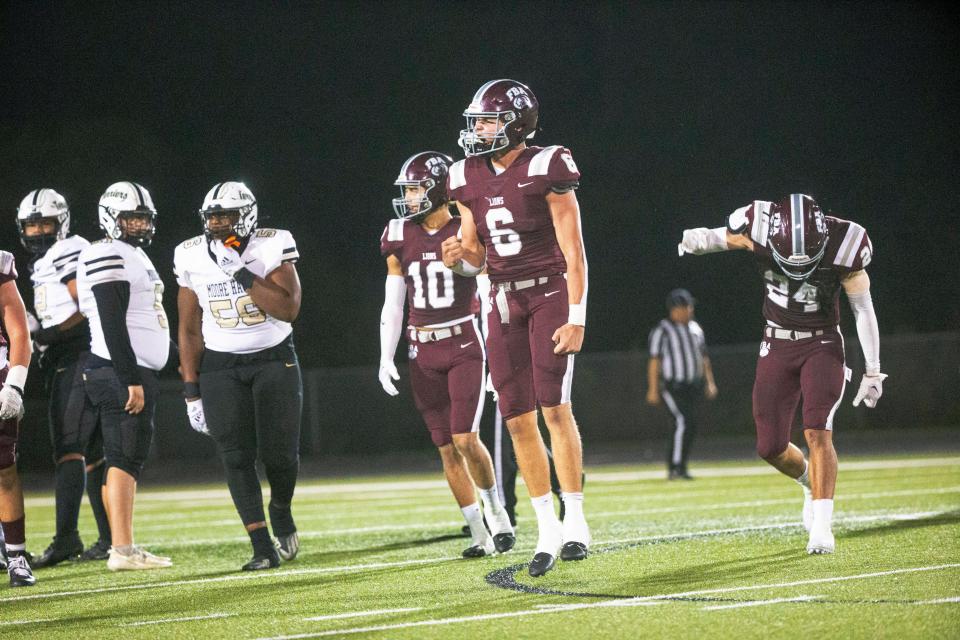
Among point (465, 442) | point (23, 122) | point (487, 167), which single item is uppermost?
point (23, 122)

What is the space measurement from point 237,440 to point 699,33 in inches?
754

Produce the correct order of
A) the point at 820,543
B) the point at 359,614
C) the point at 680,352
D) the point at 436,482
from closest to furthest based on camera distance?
1. the point at 359,614
2. the point at 820,543
3. the point at 680,352
4. the point at 436,482

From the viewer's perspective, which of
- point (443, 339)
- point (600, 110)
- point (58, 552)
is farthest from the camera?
point (600, 110)

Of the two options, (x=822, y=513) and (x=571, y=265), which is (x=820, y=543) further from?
(x=571, y=265)

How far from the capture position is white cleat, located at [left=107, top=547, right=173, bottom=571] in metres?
6.50

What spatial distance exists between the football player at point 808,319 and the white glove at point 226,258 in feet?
7.06

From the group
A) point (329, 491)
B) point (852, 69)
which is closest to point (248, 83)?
point (852, 69)

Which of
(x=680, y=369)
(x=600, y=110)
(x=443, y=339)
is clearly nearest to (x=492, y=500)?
(x=443, y=339)

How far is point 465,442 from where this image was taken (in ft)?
20.7

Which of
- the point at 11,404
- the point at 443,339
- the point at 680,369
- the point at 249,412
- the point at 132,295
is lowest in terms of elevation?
the point at 680,369

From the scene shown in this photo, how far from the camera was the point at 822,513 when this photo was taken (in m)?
5.78

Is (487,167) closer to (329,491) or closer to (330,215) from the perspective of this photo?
(329,491)

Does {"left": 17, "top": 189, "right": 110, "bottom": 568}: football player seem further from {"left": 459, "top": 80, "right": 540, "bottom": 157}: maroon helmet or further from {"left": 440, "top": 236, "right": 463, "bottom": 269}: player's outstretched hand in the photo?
{"left": 459, "top": 80, "right": 540, "bottom": 157}: maroon helmet

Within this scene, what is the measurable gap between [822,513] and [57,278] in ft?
14.6
